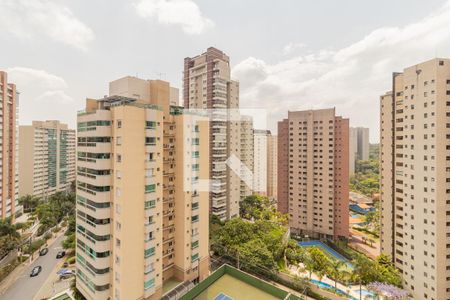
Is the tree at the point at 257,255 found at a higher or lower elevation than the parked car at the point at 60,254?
higher

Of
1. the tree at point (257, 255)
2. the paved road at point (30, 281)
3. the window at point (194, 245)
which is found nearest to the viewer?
the window at point (194, 245)

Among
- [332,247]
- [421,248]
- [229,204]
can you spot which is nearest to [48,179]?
[229,204]

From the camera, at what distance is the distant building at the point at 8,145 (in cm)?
1739

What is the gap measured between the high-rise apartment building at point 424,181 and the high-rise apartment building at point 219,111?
11.9 metres

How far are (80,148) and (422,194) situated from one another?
52.3 ft

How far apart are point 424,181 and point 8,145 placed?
2819 cm

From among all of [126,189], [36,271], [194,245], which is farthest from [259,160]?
[36,271]

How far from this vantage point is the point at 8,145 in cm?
1845

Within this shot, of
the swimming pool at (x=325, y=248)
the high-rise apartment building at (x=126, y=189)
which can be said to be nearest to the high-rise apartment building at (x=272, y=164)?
the swimming pool at (x=325, y=248)

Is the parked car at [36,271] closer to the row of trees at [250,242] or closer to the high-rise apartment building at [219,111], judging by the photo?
the row of trees at [250,242]

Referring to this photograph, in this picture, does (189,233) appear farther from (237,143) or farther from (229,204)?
(237,143)

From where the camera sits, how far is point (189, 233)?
1130cm

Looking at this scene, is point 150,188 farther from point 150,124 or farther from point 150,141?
point 150,124

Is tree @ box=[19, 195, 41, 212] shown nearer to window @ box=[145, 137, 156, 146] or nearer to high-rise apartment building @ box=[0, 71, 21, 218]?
high-rise apartment building @ box=[0, 71, 21, 218]
